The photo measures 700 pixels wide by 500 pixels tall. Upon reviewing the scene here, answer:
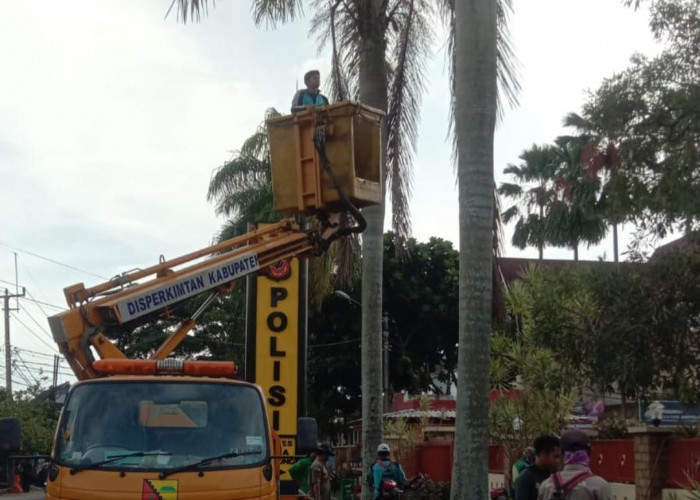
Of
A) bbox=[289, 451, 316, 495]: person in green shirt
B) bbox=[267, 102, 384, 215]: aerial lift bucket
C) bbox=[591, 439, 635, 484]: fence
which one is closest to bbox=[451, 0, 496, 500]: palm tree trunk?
bbox=[267, 102, 384, 215]: aerial lift bucket

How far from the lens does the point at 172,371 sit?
8922 millimetres

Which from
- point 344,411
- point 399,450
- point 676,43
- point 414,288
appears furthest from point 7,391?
point 676,43

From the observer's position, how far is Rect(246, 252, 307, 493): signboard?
1773 cm

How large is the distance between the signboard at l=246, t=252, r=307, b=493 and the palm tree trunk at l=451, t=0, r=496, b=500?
6.29 meters

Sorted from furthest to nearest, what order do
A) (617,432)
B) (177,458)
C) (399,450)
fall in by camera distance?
(399,450), (617,432), (177,458)

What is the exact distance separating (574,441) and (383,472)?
8987 mm

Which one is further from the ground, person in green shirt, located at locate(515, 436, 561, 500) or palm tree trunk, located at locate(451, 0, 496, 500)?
palm tree trunk, located at locate(451, 0, 496, 500)

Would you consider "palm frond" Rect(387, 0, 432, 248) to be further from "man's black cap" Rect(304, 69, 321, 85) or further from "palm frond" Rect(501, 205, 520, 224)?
"palm frond" Rect(501, 205, 520, 224)

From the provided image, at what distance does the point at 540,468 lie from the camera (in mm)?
7422

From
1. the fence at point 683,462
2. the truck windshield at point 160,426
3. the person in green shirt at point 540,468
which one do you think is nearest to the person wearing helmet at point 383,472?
the fence at point 683,462

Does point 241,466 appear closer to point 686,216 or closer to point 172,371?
point 172,371

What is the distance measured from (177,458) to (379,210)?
953 cm

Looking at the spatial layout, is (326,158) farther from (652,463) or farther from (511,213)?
(511,213)

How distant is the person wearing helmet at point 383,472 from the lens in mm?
14992
